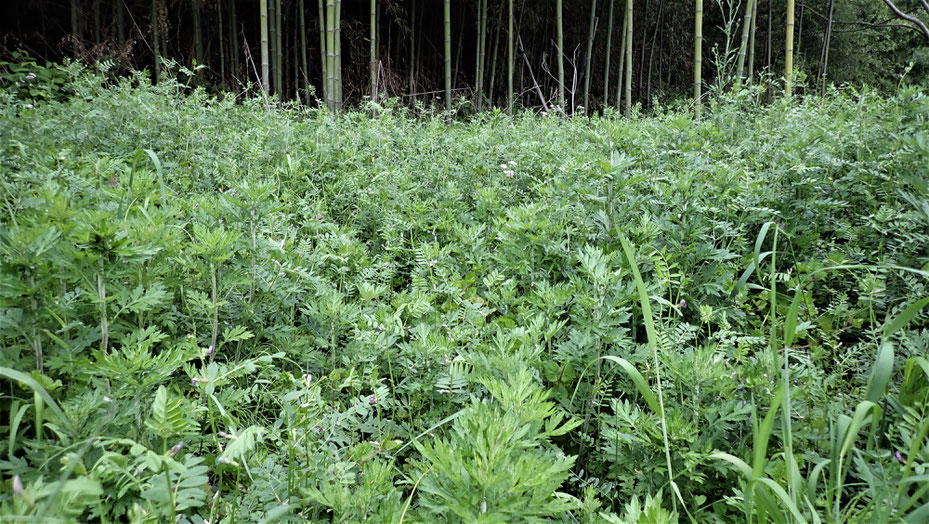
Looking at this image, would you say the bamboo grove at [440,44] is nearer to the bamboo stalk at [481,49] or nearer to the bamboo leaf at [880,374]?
the bamboo stalk at [481,49]

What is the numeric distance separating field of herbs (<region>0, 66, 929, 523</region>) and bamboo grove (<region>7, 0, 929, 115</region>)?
2694mm

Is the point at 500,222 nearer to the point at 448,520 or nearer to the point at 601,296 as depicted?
the point at 601,296

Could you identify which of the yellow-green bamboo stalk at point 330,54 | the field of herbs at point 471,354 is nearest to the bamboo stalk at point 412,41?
the yellow-green bamboo stalk at point 330,54

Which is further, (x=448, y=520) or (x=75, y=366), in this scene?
(x=75, y=366)

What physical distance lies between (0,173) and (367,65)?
825cm

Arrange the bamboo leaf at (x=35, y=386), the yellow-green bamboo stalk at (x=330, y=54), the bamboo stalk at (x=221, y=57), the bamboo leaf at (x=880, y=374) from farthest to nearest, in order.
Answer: the bamboo stalk at (x=221, y=57) → the yellow-green bamboo stalk at (x=330, y=54) → the bamboo leaf at (x=880, y=374) → the bamboo leaf at (x=35, y=386)

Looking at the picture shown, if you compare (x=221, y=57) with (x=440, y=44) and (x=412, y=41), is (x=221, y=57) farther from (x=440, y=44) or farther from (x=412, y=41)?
(x=440, y=44)

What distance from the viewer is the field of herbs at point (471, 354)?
3.05ft

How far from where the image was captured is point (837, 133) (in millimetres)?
2826

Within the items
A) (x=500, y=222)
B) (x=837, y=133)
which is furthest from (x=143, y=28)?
(x=837, y=133)

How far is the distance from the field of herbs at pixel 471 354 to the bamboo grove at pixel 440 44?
8.84 feet

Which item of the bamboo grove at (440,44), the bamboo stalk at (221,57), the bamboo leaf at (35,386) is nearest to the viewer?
the bamboo leaf at (35,386)

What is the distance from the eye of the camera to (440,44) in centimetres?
1112

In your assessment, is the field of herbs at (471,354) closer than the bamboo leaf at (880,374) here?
Yes
